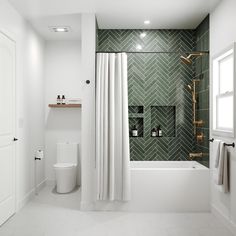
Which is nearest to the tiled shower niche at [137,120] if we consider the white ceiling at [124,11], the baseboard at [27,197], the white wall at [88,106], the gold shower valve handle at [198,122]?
the gold shower valve handle at [198,122]

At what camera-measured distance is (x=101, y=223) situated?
317 cm

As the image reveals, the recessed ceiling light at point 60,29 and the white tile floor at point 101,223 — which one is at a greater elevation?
the recessed ceiling light at point 60,29

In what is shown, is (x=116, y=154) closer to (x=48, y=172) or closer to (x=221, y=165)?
(x=221, y=165)

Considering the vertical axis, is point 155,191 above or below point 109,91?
below

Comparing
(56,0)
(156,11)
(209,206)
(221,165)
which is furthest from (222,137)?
(56,0)

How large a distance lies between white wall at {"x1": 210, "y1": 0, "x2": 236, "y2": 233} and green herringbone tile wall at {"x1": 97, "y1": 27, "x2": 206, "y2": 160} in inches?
34.8

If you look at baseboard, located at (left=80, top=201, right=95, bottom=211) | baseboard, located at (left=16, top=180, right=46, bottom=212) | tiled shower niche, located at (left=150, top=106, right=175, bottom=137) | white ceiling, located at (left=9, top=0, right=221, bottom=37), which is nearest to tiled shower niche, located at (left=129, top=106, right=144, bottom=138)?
tiled shower niche, located at (left=150, top=106, right=175, bottom=137)

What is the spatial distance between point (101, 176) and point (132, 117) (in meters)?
1.33

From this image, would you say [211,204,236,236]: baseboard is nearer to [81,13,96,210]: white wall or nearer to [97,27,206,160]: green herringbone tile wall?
[97,27,206,160]: green herringbone tile wall

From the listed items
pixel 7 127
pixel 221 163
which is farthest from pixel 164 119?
pixel 7 127

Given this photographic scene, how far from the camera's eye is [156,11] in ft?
12.0

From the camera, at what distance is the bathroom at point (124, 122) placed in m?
3.18

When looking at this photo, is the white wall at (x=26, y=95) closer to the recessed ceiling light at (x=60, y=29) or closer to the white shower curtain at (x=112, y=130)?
the recessed ceiling light at (x=60, y=29)

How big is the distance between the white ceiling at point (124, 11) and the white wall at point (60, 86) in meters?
0.80
